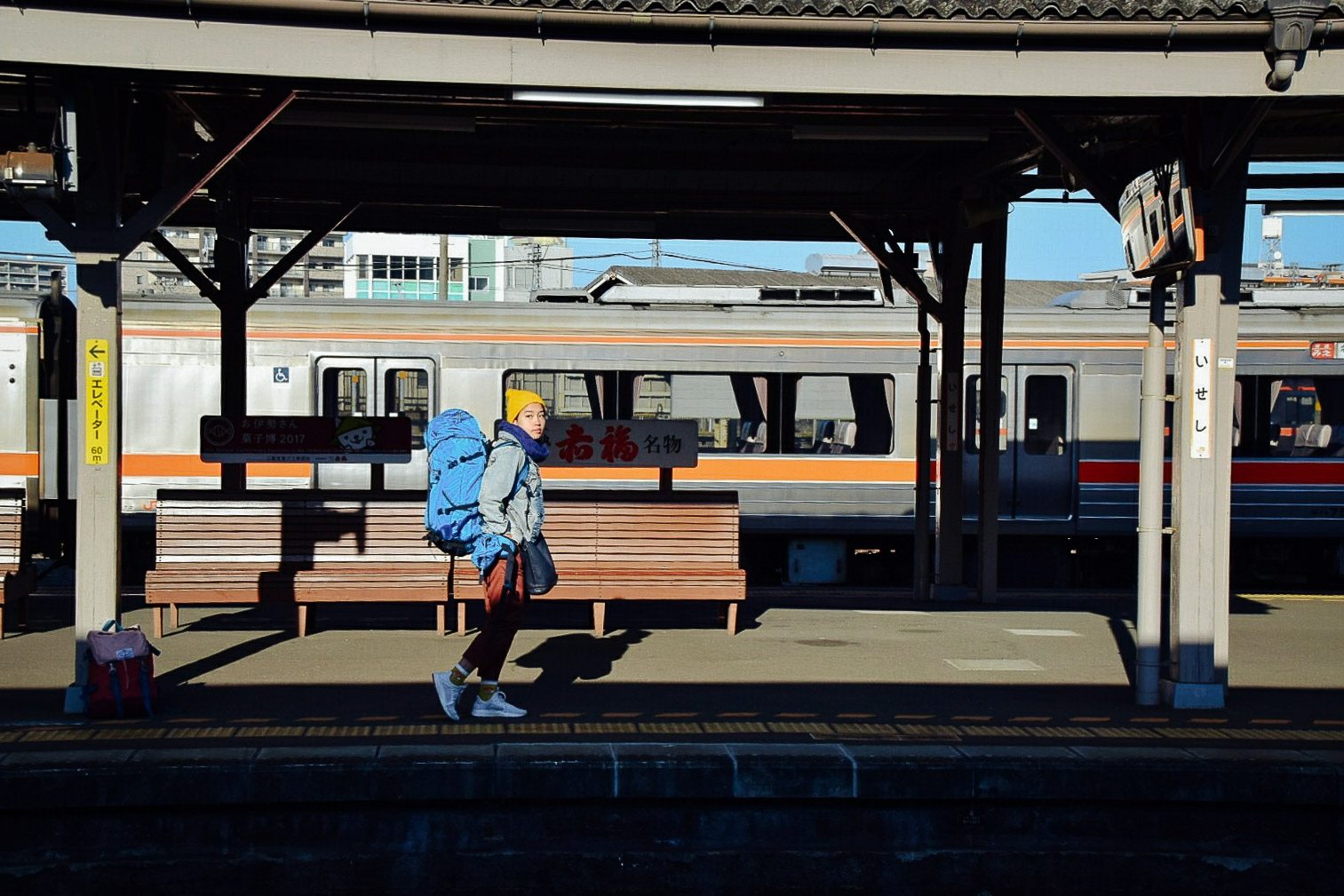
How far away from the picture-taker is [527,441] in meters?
6.64

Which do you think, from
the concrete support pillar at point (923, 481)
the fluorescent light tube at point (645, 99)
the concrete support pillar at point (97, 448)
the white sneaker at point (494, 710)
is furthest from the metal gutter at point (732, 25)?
the concrete support pillar at point (923, 481)

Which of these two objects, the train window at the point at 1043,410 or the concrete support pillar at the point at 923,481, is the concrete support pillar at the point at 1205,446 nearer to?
the concrete support pillar at the point at 923,481

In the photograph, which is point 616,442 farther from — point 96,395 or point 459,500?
point 96,395

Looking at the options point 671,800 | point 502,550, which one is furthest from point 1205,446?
point 502,550

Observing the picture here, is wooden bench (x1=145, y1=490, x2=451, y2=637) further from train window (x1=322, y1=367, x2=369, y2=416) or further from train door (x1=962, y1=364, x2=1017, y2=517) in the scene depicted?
train door (x1=962, y1=364, x2=1017, y2=517)

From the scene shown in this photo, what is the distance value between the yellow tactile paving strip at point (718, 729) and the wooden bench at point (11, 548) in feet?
8.94

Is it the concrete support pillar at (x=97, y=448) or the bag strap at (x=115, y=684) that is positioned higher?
the concrete support pillar at (x=97, y=448)

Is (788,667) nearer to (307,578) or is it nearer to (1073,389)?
(307,578)

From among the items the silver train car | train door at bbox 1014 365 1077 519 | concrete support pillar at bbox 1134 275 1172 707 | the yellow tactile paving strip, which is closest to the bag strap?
the yellow tactile paving strip

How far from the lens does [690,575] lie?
30.2 feet

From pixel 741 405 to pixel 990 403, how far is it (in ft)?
13.3

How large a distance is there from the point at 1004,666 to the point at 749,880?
10.1 feet

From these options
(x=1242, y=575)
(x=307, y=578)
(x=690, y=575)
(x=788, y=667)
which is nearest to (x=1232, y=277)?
(x=788, y=667)

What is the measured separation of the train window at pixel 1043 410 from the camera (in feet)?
48.9
